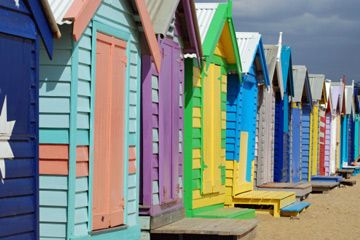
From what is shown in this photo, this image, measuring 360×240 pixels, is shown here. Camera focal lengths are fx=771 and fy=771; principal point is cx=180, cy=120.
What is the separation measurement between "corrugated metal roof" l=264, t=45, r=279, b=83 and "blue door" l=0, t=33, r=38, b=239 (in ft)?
40.7

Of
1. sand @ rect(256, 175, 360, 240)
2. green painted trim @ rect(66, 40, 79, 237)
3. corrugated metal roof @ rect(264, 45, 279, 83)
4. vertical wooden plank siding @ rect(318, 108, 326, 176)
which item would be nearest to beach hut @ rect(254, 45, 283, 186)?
corrugated metal roof @ rect(264, 45, 279, 83)

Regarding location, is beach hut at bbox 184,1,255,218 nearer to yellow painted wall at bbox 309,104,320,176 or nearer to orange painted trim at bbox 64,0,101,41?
orange painted trim at bbox 64,0,101,41

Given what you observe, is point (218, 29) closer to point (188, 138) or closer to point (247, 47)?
point (188, 138)

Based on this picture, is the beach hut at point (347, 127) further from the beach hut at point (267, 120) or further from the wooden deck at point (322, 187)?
the beach hut at point (267, 120)

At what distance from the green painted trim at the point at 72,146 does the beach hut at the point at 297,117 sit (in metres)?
15.1

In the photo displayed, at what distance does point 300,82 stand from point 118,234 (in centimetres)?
1534

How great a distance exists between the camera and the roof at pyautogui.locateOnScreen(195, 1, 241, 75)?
12969 millimetres

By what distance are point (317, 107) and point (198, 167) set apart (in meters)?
A: 14.6

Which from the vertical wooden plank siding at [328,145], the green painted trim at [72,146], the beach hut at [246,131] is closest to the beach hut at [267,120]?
the beach hut at [246,131]

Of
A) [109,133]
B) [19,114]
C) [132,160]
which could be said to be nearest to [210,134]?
[132,160]

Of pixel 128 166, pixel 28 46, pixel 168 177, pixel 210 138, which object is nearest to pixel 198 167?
pixel 210 138

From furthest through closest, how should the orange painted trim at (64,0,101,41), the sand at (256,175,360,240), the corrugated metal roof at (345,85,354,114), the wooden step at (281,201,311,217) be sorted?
the corrugated metal roof at (345,85,354,114), the wooden step at (281,201,311,217), the sand at (256,175,360,240), the orange painted trim at (64,0,101,41)

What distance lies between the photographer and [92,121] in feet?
26.6

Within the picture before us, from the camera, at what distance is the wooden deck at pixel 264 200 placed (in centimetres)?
1547
